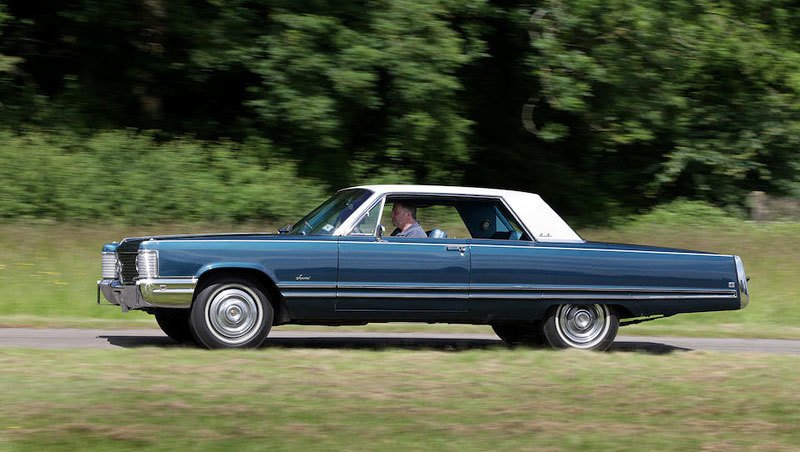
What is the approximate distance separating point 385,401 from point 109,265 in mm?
3873

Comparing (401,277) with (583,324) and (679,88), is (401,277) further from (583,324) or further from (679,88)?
(679,88)

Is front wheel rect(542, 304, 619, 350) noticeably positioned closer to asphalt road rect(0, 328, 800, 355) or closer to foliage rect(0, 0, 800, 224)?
asphalt road rect(0, 328, 800, 355)

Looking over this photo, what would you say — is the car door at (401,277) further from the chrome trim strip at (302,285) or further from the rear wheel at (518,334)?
the rear wheel at (518,334)

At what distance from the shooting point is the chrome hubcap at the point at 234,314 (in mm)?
9555

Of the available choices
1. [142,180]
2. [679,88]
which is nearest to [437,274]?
[142,180]

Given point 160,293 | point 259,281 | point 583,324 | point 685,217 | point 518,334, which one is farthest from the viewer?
point 685,217

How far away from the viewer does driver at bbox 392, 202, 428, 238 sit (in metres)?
10.3

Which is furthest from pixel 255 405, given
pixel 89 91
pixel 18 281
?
pixel 89 91

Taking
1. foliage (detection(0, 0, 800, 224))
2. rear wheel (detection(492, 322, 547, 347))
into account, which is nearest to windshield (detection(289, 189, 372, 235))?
rear wheel (detection(492, 322, 547, 347))

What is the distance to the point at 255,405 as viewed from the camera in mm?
6887

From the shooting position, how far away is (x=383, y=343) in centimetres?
1127

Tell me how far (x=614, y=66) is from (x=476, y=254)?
11705mm

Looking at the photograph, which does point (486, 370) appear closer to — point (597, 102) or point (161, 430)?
point (161, 430)

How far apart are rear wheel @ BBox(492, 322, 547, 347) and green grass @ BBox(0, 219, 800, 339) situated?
2147 millimetres
